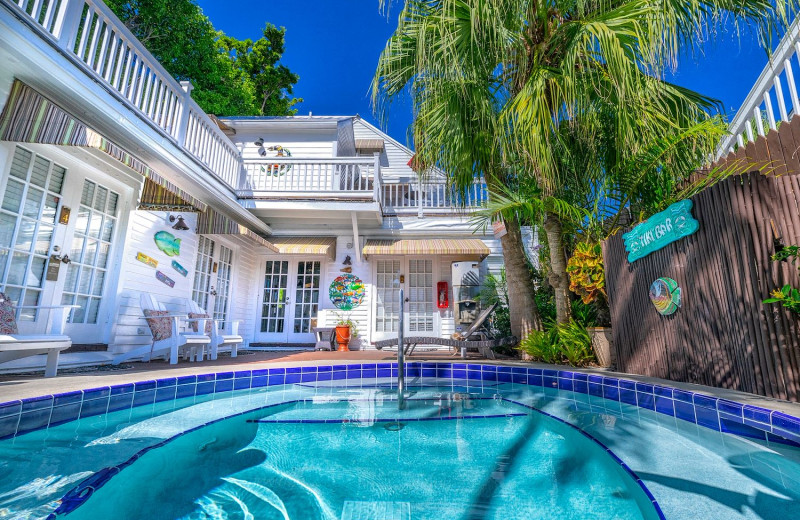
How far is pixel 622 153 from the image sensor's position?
402cm

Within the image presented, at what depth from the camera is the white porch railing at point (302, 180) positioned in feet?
25.5

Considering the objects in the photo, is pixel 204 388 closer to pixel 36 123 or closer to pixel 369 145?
pixel 36 123

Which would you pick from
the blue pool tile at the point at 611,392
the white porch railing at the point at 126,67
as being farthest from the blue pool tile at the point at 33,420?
the blue pool tile at the point at 611,392

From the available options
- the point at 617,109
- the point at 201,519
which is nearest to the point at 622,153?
the point at 617,109

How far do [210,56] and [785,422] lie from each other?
59.7 feet

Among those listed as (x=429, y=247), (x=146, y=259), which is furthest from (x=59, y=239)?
(x=429, y=247)

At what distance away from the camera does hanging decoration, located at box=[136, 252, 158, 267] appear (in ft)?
17.3

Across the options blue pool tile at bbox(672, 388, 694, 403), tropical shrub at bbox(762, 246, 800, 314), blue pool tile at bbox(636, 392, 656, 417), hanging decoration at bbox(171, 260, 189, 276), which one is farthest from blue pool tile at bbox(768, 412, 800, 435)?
hanging decoration at bbox(171, 260, 189, 276)

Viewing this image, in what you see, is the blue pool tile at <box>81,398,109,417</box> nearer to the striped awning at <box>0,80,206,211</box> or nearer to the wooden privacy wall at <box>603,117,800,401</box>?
the striped awning at <box>0,80,206,211</box>

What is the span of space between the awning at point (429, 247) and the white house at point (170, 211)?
0.12 feet

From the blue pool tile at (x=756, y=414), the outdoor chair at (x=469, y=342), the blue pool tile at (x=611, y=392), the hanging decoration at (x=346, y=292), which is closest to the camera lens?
the blue pool tile at (x=756, y=414)

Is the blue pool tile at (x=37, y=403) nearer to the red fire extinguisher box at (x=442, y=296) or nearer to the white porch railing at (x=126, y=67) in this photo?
the white porch railing at (x=126, y=67)

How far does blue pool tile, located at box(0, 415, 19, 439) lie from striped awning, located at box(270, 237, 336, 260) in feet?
19.3

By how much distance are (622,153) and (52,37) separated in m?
5.62
